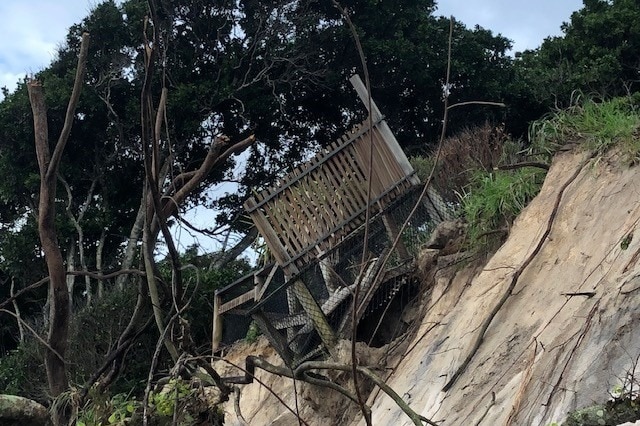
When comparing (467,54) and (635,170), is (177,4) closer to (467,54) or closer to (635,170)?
(467,54)

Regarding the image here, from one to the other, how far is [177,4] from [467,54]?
21.5 ft

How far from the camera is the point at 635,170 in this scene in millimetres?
6266

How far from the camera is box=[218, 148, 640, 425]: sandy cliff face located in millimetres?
4559

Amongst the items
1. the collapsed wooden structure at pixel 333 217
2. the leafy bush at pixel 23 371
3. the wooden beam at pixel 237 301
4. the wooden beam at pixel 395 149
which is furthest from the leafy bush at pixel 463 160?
the leafy bush at pixel 23 371

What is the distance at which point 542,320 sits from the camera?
5703 millimetres

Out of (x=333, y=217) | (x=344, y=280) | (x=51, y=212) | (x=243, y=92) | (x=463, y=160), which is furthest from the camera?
(x=243, y=92)

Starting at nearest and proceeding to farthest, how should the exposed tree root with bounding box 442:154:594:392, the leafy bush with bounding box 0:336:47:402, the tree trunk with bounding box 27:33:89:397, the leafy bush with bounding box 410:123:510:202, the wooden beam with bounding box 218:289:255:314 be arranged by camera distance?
the tree trunk with bounding box 27:33:89:397 → the exposed tree root with bounding box 442:154:594:392 → the leafy bush with bounding box 410:123:510:202 → the wooden beam with bounding box 218:289:255:314 → the leafy bush with bounding box 0:336:47:402

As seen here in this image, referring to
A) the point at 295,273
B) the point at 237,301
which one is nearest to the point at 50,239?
the point at 295,273

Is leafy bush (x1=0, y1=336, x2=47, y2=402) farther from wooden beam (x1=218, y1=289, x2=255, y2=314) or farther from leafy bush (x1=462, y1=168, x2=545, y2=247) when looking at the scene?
leafy bush (x1=462, y1=168, x2=545, y2=247)

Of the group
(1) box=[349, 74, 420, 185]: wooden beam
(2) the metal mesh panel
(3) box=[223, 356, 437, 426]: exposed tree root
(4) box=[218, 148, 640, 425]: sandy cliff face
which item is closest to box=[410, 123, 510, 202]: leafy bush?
(2) the metal mesh panel

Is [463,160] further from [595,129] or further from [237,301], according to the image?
[237,301]

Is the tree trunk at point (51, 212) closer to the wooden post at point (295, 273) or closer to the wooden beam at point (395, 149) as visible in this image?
the wooden post at point (295, 273)

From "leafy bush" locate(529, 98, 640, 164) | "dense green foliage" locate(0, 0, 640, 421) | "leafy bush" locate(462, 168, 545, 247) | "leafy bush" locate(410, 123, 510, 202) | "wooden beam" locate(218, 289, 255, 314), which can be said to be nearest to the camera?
"leafy bush" locate(529, 98, 640, 164)

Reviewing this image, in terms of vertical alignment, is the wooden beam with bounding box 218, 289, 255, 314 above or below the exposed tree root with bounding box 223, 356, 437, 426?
above
